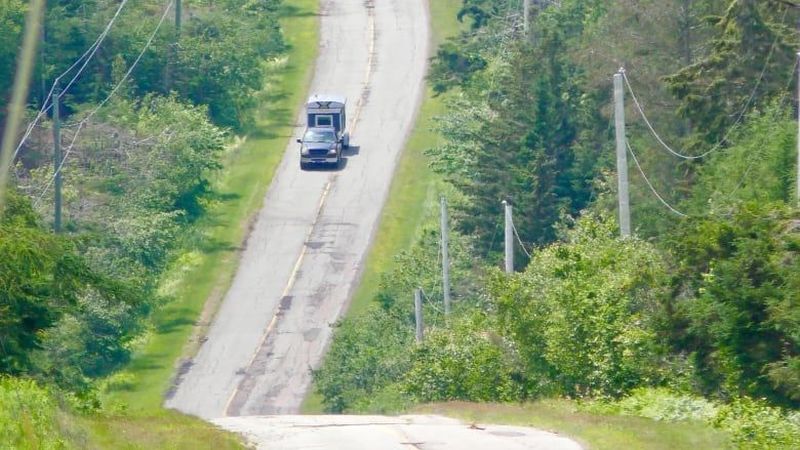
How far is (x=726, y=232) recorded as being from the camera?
2905 cm

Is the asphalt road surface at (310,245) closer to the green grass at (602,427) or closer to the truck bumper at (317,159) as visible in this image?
the truck bumper at (317,159)

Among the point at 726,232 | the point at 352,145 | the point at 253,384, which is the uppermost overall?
the point at 726,232

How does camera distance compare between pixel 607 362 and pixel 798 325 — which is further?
pixel 607 362

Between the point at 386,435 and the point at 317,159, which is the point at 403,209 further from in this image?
the point at 386,435

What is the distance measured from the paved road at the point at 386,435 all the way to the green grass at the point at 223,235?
19991 millimetres

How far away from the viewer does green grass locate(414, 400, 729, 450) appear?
2052cm

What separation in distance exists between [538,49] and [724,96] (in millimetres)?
15101

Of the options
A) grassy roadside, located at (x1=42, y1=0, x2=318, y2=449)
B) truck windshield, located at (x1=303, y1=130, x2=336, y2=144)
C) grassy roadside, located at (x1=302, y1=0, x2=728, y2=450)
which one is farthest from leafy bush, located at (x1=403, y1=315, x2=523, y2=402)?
truck windshield, located at (x1=303, y1=130, x2=336, y2=144)

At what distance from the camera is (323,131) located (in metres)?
Answer: 66.4

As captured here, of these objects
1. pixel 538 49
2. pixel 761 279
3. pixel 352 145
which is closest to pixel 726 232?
pixel 761 279

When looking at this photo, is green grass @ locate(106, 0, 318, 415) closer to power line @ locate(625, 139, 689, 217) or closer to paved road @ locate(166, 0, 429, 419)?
paved road @ locate(166, 0, 429, 419)

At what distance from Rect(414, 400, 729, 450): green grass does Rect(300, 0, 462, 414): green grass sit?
79.9ft

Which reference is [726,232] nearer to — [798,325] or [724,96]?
[798,325]

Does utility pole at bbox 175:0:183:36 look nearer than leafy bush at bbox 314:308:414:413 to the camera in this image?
No
